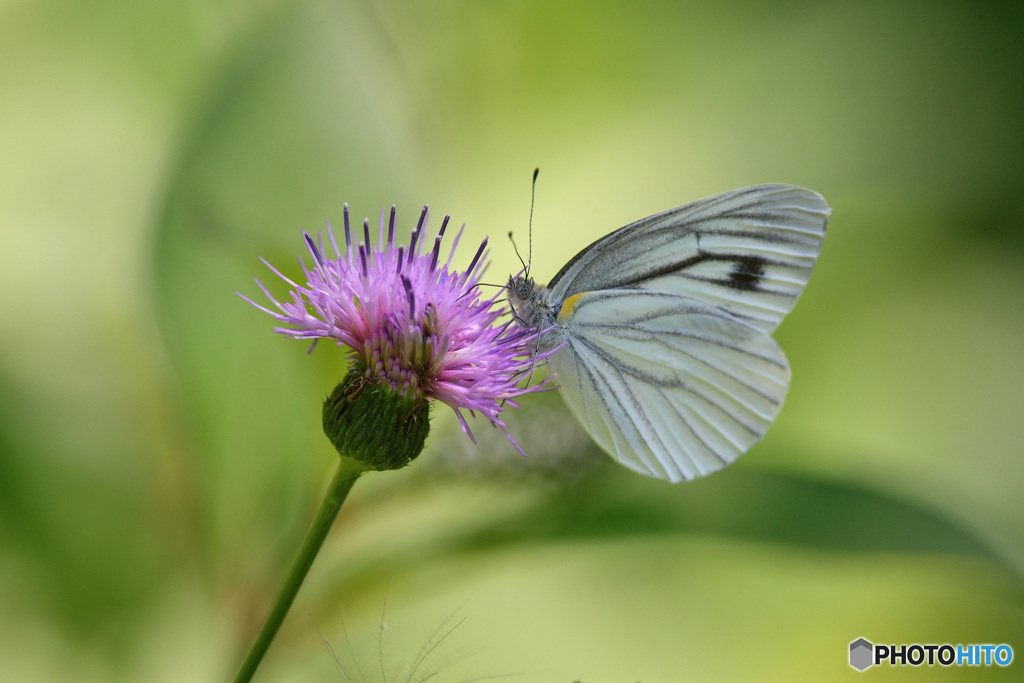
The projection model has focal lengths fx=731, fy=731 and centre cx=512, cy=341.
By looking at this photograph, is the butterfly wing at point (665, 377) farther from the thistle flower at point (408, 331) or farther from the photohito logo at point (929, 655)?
the photohito logo at point (929, 655)

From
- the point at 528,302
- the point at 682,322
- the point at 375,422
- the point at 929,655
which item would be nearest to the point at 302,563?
the point at 375,422

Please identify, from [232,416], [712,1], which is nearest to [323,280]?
[232,416]

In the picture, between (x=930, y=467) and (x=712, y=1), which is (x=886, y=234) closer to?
(x=930, y=467)

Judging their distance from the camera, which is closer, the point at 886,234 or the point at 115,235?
the point at 115,235

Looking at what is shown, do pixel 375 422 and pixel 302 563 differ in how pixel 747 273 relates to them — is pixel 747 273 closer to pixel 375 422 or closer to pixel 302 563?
pixel 375 422

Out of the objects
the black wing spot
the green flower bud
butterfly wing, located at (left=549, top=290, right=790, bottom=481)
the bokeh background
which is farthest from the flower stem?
the black wing spot

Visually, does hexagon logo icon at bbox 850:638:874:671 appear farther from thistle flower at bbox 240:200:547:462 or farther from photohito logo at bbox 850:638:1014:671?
thistle flower at bbox 240:200:547:462

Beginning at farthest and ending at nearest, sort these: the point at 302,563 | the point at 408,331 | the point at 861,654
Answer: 1. the point at 861,654
2. the point at 408,331
3. the point at 302,563
